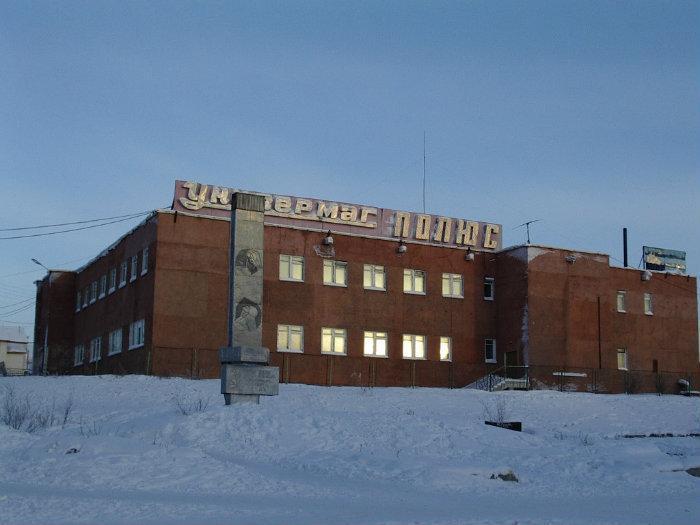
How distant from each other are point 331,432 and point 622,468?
6738mm

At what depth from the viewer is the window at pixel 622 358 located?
50531 millimetres

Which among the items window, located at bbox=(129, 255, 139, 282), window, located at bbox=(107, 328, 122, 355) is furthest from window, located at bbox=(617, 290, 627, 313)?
window, located at bbox=(107, 328, 122, 355)

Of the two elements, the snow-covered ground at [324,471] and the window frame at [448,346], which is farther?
the window frame at [448,346]

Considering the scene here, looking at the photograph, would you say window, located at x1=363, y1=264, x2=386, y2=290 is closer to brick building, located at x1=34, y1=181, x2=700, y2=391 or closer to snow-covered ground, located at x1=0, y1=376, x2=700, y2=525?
brick building, located at x1=34, y1=181, x2=700, y2=391

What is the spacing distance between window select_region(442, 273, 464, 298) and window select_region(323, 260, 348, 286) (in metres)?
5.90

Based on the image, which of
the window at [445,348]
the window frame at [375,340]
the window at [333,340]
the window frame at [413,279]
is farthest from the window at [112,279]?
the window at [445,348]

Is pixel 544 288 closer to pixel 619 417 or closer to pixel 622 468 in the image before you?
pixel 619 417

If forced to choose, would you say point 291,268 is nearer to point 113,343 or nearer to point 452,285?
point 452,285

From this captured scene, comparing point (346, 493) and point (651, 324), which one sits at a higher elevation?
point (651, 324)

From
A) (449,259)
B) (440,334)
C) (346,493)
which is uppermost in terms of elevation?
(449,259)

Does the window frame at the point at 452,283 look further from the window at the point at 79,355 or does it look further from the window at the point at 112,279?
the window at the point at 79,355

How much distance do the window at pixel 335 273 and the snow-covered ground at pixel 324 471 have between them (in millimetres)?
18076

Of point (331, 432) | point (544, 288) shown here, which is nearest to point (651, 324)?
point (544, 288)

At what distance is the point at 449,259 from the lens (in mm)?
49531
